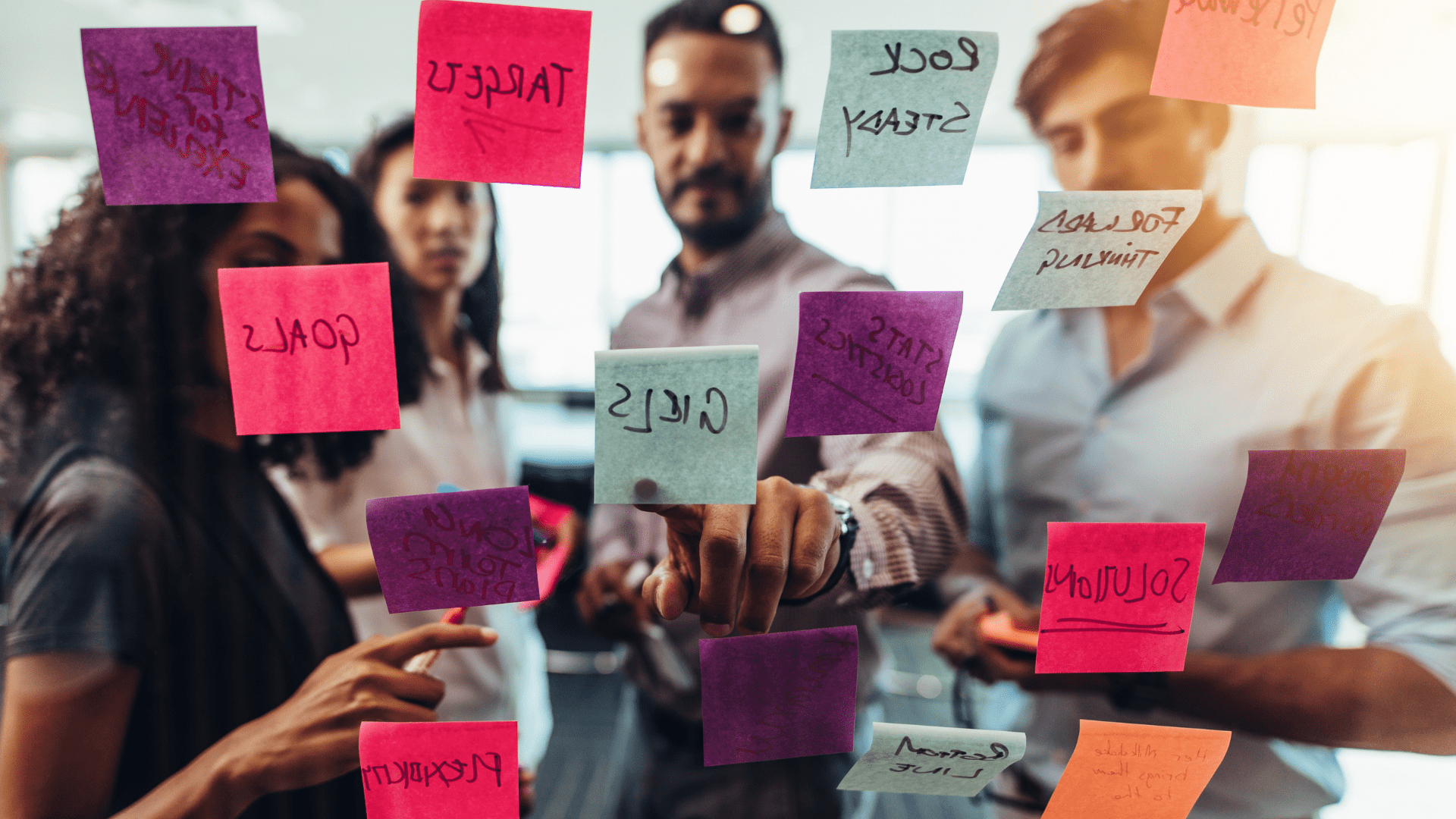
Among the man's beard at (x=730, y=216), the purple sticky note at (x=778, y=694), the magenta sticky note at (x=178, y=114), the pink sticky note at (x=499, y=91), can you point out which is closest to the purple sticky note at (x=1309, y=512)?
the purple sticky note at (x=778, y=694)

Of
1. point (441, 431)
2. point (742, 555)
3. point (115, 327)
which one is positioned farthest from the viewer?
point (441, 431)

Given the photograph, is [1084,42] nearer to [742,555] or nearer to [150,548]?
[742,555]

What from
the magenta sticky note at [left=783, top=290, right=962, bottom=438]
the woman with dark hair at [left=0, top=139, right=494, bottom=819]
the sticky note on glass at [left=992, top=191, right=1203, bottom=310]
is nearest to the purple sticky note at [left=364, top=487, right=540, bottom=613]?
the woman with dark hair at [left=0, top=139, right=494, bottom=819]

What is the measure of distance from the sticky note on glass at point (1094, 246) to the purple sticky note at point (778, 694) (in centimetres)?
26

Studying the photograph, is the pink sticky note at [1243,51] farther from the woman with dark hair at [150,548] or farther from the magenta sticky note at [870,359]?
the woman with dark hair at [150,548]

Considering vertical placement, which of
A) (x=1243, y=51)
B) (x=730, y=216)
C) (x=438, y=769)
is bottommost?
(x=438, y=769)

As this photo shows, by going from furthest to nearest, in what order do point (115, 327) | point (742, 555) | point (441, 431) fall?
point (441, 431) < point (115, 327) < point (742, 555)

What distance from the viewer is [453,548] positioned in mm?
399

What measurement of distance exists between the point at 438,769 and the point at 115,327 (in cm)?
40

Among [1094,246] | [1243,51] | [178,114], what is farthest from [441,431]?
[1243,51]

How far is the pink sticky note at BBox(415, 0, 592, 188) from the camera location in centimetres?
35

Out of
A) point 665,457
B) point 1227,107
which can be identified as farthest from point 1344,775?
point 665,457

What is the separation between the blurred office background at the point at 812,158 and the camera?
0.42 m

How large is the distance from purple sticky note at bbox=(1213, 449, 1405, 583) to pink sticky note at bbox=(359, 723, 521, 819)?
1.74 feet
